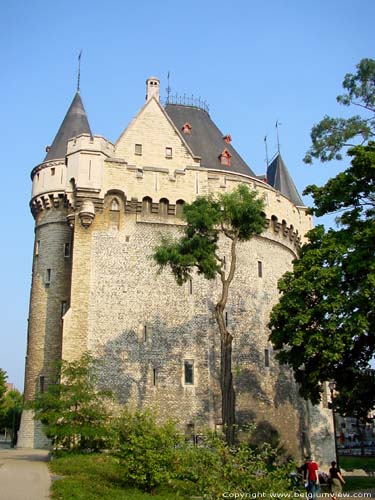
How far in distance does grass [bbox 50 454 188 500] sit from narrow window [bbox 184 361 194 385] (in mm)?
7646

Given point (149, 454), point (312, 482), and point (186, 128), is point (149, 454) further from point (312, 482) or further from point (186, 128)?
point (186, 128)

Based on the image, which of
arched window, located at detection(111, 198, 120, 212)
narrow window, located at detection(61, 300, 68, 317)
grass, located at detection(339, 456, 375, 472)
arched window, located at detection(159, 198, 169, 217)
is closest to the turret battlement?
arched window, located at detection(111, 198, 120, 212)

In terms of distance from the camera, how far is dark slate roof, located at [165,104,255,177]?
113 feet

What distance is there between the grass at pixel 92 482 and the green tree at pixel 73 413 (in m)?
1.18

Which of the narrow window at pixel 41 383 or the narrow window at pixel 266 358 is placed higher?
the narrow window at pixel 266 358

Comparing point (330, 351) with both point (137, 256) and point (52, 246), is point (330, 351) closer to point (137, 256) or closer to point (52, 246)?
point (137, 256)

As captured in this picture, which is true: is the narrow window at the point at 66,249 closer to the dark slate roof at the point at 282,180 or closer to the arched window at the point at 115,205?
the arched window at the point at 115,205

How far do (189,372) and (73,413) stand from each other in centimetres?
719

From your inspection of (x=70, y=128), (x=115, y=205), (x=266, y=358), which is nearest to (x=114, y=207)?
(x=115, y=205)

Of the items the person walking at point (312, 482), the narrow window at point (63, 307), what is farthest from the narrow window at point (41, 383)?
the person walking at point (312, 482)

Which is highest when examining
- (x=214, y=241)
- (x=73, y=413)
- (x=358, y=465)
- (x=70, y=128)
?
(x=70, y=128)

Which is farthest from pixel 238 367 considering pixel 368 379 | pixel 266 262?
pixel 368 379

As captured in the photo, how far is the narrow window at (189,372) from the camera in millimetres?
27938

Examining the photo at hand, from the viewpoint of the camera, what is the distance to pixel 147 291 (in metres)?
28.9
